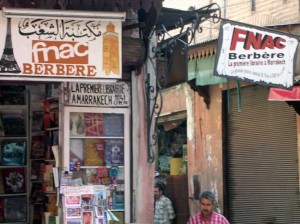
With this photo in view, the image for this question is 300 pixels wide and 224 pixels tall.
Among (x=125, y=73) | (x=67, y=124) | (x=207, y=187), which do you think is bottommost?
(x=207, y=187)

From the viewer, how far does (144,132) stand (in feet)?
21.1

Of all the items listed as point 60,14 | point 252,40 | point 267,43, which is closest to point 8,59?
point 60,14

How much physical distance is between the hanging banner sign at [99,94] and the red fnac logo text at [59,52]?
2.34 ft

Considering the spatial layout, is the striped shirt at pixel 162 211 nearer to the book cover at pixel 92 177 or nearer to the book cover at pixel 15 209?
the book cover at pixel 15 209

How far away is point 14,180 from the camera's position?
7484mm

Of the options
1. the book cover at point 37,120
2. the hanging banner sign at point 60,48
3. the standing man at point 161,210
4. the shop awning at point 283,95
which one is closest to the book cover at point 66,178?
the hanging banner sign at point 60,48

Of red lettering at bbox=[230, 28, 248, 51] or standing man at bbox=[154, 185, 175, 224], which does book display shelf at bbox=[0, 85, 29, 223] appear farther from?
standing man at bbox=[154, 185, 175, 224]

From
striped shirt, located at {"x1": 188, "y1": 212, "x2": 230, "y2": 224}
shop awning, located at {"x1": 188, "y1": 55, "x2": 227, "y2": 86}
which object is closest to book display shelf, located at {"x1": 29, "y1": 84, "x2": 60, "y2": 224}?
striped shirt, located at {"x1": 188, "y1": 212, "x2": 230, "y2": 224}

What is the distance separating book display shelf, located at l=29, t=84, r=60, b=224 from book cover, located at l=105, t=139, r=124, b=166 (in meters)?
0.56

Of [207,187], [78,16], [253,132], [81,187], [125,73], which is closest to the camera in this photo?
[78,16]

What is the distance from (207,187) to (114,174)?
6.06 meters

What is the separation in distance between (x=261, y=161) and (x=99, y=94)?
5148 mm

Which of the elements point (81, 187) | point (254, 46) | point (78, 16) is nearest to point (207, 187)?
point (254, 46)

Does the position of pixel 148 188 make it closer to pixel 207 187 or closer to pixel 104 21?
pixel 104 21
